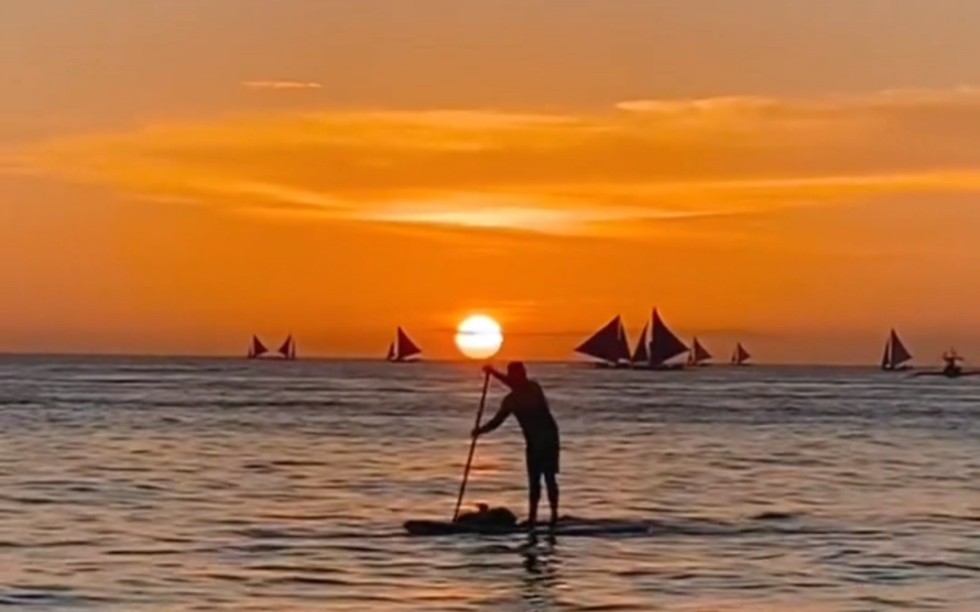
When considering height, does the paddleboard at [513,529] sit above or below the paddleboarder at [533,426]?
below

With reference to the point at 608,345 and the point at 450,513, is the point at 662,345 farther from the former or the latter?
the point at 450,513

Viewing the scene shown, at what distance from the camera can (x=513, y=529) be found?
26766 millimetres

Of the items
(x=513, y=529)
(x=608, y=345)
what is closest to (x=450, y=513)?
(x=513, y=529)

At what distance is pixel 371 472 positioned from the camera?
40.0 m

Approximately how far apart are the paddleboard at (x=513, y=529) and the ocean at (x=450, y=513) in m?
0.27

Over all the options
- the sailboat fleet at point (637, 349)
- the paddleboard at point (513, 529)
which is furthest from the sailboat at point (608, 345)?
the paddleboard at point (513, 529)

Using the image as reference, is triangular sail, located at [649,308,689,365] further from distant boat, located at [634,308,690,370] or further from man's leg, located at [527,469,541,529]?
man's leg, located at [527,469,541,529]

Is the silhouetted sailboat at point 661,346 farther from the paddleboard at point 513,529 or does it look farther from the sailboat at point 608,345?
the paddleboard at point 513,529

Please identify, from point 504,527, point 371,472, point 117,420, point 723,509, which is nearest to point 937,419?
point 117,420

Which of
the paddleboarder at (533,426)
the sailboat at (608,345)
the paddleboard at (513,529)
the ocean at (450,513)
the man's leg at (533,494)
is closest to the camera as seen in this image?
the ocean at (450,513)

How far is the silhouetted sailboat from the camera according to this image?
152m

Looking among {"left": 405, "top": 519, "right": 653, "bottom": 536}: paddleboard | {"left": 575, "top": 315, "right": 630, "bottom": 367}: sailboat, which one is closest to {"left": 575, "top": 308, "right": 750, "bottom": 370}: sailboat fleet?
{"left": 575, "top": 315, "right": 630, "bottom": 367}: sailboat

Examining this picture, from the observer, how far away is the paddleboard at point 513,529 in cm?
2641

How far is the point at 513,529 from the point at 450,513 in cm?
355
